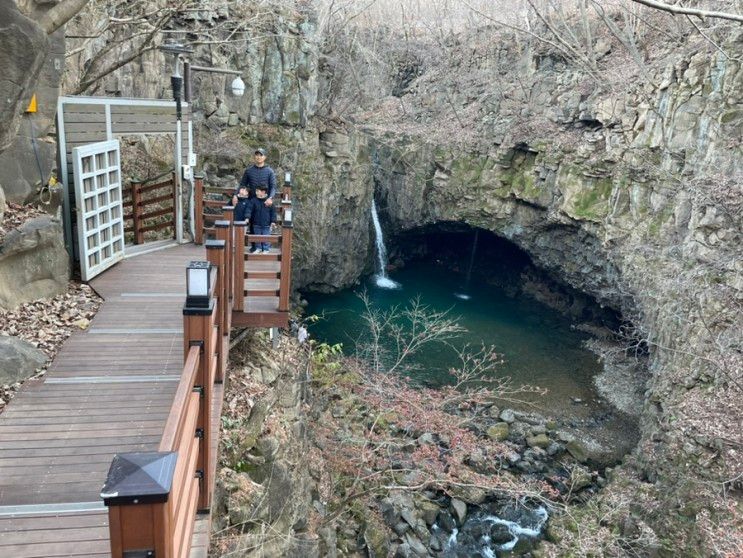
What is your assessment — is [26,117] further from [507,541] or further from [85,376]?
[507,541]

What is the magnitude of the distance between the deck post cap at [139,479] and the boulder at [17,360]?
11.9 ft

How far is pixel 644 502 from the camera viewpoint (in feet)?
32.1

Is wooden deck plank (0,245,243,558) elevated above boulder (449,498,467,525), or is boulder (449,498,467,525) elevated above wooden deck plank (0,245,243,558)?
wooden deck plank (0,245,243,558)

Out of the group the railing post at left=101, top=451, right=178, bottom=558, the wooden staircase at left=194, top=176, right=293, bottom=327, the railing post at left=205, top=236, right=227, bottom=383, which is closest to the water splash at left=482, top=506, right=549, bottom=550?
the wooden staircase at left=194, top=176, right=293, bottom=327

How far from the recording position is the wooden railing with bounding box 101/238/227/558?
1.92 meters

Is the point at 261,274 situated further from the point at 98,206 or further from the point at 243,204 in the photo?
the point at 98,206

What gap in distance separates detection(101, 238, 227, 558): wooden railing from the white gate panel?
404cm

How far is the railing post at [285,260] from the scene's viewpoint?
21.5 feet

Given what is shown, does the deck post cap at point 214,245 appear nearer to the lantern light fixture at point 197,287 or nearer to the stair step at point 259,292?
the lantern light fixture at point 197,287

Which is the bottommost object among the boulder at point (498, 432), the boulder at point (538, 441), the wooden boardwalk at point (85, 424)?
the boulder at point (538, 441)

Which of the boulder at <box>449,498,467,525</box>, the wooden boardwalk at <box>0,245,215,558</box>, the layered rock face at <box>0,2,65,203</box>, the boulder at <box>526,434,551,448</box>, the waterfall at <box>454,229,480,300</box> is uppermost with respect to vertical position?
the layered rock face at <box>0,2,65,203</box>

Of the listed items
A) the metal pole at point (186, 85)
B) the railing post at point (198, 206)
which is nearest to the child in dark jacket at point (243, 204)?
the railing post at point (198, 206)

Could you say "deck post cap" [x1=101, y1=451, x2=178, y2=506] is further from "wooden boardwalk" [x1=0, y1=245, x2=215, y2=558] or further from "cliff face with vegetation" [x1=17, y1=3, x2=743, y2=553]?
"cliff face with vegetation" [x1=17, y1=3, x2=743, y2=553]

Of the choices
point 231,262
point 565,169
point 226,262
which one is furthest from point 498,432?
point 565,169
